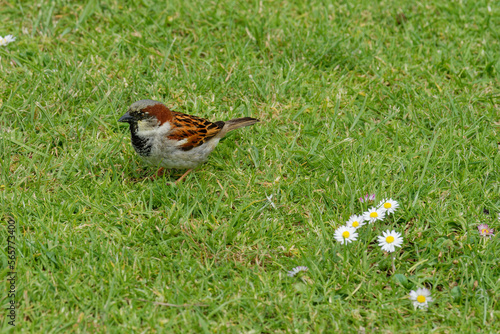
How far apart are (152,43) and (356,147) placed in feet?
9.50

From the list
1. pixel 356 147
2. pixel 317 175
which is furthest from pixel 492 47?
pixel 317 175

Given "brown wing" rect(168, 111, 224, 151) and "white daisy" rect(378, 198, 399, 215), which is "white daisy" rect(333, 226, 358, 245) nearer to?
"white daisy" rect(378, 198, 399, 215)

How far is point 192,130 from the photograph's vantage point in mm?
5176

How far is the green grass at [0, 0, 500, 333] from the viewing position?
395 cm

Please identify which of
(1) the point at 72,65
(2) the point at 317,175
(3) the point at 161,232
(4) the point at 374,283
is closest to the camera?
(4) the point at 374,283

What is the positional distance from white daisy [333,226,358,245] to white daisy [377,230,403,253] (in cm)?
20

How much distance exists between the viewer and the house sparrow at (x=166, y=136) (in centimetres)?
500

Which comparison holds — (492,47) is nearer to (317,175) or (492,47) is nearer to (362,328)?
(317,175)

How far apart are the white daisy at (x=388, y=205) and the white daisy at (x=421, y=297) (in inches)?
27.8

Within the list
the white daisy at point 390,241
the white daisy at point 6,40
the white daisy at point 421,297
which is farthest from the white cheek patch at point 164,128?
the white daisy at point 6,40

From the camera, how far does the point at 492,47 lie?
6777 millimetres

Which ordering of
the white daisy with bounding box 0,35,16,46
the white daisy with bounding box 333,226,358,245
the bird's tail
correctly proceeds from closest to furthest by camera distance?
1. the white daisy with bounding box 333,226,358,245
2. the bird's tail
3. the white daisy with bounding box 0,35,16,46

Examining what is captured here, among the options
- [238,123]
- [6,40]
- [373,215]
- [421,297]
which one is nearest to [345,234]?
[373,215]

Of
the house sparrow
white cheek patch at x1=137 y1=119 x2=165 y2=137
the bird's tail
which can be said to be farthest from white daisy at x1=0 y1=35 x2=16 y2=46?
the bird's tail
